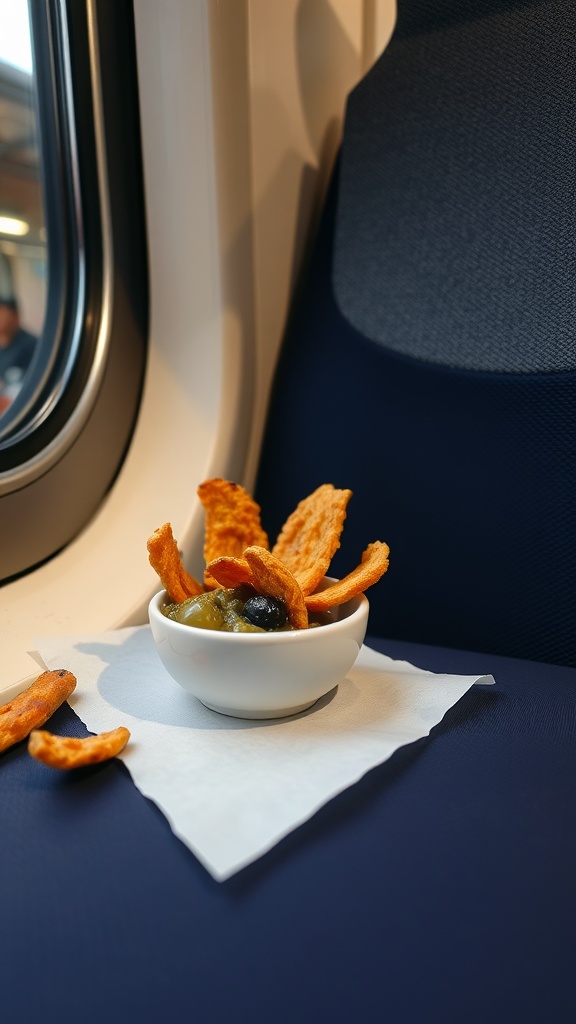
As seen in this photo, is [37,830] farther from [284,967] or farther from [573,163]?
[573,163]

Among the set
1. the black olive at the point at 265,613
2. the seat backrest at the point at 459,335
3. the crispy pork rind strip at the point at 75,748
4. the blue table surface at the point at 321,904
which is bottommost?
the blue table surface at the point at 321,904

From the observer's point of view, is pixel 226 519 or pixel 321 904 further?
pixel 226 519

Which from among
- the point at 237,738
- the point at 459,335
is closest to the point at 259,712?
the point at 237,738

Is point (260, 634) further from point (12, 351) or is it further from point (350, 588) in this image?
point (12, 351)

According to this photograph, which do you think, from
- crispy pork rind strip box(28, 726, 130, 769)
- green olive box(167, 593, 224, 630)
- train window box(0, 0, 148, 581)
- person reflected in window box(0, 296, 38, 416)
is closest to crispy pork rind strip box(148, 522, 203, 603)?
green olive box(167, 593, 224, 630)

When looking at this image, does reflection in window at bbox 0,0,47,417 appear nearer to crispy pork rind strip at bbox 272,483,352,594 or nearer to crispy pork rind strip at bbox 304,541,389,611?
crispy pork rind strip at bbox 272,483,352,594

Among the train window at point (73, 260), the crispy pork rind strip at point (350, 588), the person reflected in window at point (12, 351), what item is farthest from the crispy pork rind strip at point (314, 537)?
the person reflected in window at point (12, 351)

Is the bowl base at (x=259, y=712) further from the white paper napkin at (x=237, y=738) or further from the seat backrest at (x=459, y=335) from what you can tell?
the seat backrest at (x=459, y=335)
